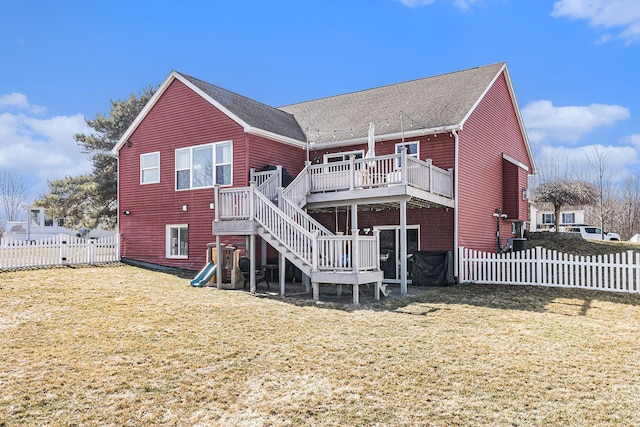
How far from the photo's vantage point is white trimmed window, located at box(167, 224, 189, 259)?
1852 centimetres

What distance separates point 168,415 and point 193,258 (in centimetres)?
1337

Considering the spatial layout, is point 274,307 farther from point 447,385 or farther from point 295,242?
point 447,385

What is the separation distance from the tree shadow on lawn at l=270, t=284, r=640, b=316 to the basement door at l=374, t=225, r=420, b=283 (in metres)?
2.52

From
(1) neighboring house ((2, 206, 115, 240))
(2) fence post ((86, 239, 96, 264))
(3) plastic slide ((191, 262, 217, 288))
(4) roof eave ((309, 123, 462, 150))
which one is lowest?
(3) plastic slide ((191, 262, 217, 288))

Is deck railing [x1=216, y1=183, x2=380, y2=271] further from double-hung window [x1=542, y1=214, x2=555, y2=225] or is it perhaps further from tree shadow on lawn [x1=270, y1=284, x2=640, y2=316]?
double-hung window [x1=542, y1=214, x2=555, y2=225]

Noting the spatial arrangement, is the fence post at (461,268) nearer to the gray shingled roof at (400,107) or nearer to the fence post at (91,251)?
the gray shingled roof at (400,107)

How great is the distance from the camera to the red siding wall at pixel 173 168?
56.5ft

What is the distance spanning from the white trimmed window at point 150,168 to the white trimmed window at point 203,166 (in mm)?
1213

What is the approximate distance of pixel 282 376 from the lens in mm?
6215

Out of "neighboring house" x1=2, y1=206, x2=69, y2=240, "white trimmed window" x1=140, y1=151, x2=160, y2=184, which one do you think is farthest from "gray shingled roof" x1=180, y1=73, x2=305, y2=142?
"neighboring house" x1=2, y1=206, x2=69, y2=240

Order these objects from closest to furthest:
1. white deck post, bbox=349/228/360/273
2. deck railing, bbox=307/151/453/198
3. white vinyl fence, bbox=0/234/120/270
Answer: white deck post, bbox=349/228/360/273 < deck railing, bbox=307/151/453/198 < white vinyl fence, bbox=0/234/120/270

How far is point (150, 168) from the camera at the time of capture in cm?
1966

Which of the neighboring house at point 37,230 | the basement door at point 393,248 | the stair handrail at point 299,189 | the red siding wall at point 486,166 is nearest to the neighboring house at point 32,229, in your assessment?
the neighboring house at point 37,230

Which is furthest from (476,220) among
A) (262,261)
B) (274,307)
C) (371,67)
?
(371,67)
